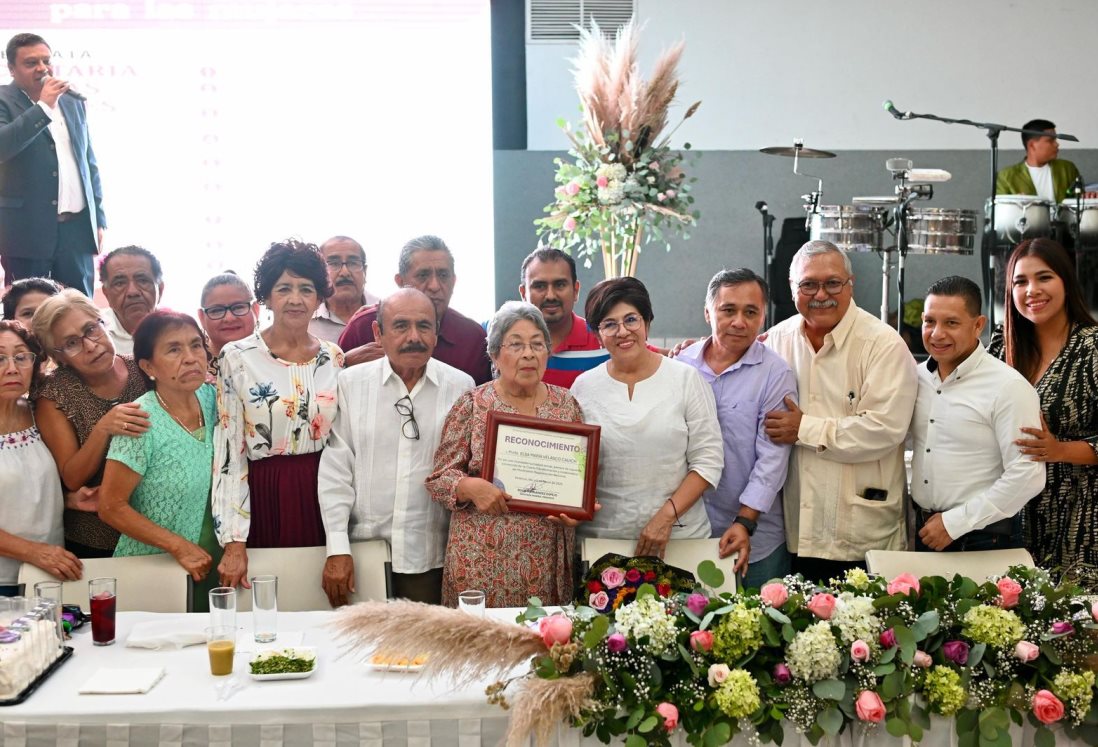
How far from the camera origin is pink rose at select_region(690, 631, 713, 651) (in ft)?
7.19

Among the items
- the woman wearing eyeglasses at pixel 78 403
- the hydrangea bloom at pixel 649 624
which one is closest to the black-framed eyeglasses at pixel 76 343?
the woman wearing eyeglasses at pixel 78 403

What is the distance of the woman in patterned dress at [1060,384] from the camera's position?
3279mm

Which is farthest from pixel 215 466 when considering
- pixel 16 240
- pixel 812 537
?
pixel 16 240

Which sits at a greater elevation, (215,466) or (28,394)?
(28,394)

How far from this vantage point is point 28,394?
10.4 ft

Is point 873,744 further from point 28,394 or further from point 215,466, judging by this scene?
point 28,394

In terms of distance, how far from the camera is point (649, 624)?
2.20m

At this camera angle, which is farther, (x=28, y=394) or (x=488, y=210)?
(x=488, y=210)

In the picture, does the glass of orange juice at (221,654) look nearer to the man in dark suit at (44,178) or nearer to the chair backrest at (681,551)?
the chair backrest at (681,551)

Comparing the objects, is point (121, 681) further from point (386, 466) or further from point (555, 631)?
point (386, 466)

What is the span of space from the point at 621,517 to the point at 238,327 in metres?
1.60

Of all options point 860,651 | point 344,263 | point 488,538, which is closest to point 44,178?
point 344,263

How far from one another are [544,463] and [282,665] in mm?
958

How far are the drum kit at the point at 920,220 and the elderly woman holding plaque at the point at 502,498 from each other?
3.81 metres
